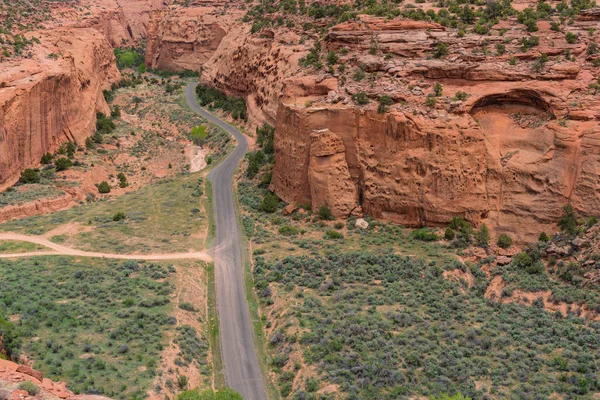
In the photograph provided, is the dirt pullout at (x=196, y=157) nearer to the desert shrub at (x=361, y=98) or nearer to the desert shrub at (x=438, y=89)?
the desert shrub at (x=361, y=98)

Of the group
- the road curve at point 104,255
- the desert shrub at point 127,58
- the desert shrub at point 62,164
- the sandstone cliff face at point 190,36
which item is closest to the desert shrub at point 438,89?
the road curve at point 104,255

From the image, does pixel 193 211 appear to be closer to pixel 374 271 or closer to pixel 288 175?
Result: pixel 288 175

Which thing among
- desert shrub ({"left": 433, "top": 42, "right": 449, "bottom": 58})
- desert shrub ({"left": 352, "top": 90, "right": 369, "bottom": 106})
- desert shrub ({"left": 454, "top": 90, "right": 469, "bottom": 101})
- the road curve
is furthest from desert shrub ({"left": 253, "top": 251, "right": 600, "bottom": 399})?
desert shrub ({"left": 433, "top": 42, "right": 449, "bottom": 58})

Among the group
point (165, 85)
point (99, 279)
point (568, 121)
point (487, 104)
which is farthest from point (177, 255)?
point (165, 85)

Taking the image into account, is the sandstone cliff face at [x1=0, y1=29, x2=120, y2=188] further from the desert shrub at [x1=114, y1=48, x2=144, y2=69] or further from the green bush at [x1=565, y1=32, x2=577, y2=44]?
the green bush at [x1=565, y1=32, x2=577, y2=44]

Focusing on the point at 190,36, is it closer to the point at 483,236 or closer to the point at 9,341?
the point at 483,236
